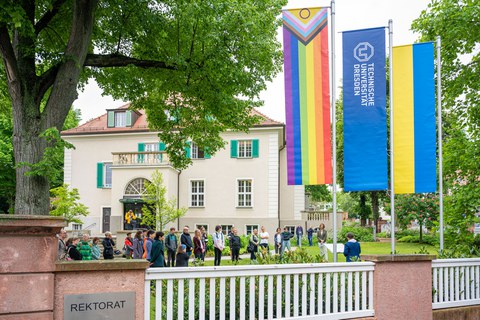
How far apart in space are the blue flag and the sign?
5324 mm

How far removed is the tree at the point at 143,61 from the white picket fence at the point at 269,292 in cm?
559

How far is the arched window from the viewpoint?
3416 cm

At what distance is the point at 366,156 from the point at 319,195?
41661mm

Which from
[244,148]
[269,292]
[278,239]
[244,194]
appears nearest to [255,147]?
[244,148]

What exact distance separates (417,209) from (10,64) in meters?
30.7

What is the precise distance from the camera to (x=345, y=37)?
9633 mm

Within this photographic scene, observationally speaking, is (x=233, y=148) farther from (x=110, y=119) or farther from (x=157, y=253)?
(x=157, y=253)

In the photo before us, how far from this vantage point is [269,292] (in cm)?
610

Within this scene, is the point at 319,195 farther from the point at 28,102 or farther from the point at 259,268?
the point at 259,268

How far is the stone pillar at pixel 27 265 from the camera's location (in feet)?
15.5

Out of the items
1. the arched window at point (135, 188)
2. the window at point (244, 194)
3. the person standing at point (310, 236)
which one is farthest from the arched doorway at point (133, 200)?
the person standing at point (310, 236)

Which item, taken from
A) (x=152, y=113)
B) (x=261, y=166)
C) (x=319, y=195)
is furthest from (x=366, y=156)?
(x=319, y=195)

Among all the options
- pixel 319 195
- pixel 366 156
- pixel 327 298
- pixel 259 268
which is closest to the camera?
pixel 259 268

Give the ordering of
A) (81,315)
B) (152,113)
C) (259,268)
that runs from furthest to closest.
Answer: (152,113), (259,268), (81,315)
